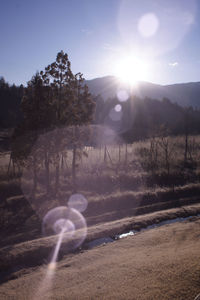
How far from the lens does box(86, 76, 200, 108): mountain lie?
137625mm

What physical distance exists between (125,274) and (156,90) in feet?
522

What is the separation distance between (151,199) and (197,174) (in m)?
6.82

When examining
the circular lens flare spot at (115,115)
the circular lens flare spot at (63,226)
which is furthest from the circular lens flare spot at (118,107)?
the circular lens flare spot at (63,226)

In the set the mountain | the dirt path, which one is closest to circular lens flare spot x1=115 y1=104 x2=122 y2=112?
the dirt path

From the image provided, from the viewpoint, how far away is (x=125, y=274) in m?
5.91

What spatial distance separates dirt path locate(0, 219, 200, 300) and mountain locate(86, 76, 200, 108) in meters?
129

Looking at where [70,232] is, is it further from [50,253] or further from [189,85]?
[189,85]

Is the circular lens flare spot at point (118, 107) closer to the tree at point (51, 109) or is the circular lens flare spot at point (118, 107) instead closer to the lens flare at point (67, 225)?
the tree at point (51, 109)

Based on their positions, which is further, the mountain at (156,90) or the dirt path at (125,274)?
the mountain at (156,90)

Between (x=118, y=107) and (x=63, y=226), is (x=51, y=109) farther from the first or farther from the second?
(x=118, y=107)

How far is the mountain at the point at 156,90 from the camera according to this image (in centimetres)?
13762

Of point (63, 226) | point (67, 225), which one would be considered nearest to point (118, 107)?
point (67, 225)

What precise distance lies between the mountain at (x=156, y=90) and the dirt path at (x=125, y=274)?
129m

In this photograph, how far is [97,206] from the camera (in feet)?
45.7
